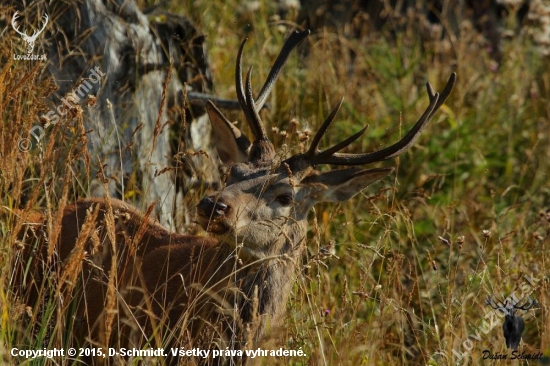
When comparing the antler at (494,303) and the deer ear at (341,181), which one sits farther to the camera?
the deer ear at (341,181)

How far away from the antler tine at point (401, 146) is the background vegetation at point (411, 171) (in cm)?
19

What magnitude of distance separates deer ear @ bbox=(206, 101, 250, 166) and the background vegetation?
20cm

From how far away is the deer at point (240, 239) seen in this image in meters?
3.91

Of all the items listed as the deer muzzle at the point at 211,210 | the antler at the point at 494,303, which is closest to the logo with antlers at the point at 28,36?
the deer muzzle at the point at 211,210

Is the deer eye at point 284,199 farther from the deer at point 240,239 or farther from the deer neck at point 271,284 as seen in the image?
the deer neck at point 271,284

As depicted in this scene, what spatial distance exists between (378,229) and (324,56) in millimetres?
1790

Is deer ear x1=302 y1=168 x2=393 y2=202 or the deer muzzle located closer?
the deer muzzle

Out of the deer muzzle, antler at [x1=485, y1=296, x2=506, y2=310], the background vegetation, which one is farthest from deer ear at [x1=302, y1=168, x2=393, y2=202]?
antler at [x1=485, y1=296, x2=506, y2=310]

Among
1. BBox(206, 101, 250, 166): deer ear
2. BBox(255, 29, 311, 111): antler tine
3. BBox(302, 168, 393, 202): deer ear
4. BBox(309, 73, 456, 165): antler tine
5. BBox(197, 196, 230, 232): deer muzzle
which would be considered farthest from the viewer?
BBox(255, 29, 311, 111): antler tine

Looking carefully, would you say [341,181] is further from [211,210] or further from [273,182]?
[211,210]

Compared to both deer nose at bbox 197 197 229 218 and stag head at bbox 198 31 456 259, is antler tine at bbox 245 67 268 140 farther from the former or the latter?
deer nose at bbox 197 197 229 218

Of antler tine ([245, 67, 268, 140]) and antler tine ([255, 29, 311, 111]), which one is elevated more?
antler tine ([255, 29, 311, 111])

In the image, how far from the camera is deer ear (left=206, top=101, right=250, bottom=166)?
4.63 meters

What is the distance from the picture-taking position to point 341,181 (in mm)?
4434
